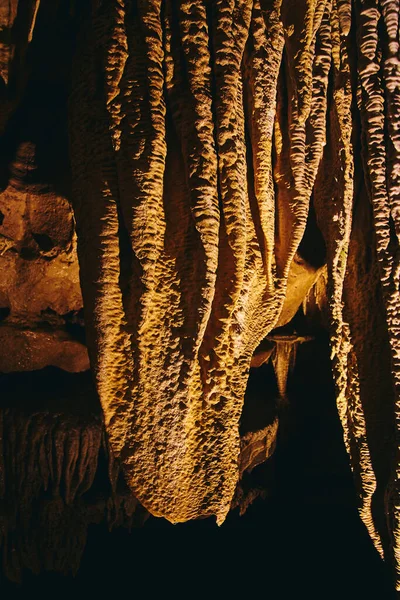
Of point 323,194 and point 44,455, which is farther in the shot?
point 44,455

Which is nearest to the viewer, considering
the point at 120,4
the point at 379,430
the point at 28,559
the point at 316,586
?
the point at 120,4

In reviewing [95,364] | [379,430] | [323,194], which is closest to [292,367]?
[379,430]

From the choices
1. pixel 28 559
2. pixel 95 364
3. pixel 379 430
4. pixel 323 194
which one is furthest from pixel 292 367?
pixel 95 364

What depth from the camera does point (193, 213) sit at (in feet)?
4.26

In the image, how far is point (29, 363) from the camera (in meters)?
2.22

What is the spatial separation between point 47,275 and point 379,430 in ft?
5.58

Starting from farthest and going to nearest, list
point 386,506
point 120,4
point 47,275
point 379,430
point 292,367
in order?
1. point 292,367
2. point 47,275
3. point 379,430
4. point 386,506
5. point 120,4

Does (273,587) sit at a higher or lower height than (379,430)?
lower

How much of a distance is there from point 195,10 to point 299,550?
4950mm

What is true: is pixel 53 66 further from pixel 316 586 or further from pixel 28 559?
pixel 316 586

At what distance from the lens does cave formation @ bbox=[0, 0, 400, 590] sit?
1.31 meters

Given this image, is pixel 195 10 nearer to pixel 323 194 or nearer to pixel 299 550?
pixel 323 194

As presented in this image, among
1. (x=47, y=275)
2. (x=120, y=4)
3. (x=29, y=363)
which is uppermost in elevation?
(x=120, y=4)

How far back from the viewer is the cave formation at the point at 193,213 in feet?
4.31
